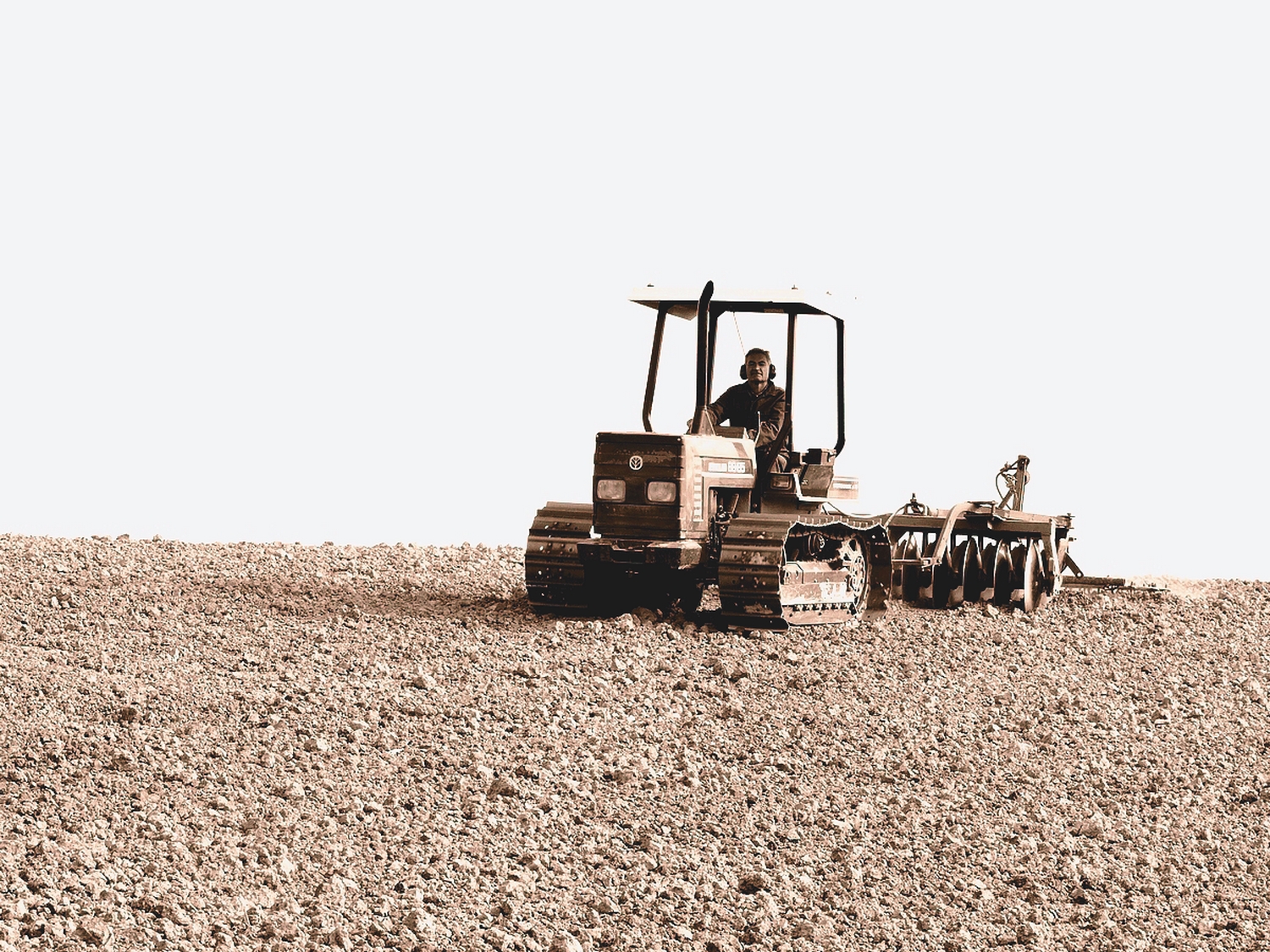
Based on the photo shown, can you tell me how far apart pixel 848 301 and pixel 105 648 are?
20.7 feet

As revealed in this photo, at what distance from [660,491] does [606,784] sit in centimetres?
386

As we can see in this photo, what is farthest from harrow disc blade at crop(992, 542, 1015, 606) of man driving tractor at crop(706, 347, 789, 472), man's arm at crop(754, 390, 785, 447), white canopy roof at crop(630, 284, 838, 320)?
white canopy roof at crop(630, 284, 838, 320)

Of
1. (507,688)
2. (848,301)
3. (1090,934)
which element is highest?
(848,301)

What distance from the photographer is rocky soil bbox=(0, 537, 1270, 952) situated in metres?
6.38

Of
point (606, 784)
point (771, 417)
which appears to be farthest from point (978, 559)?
point (606, 784)

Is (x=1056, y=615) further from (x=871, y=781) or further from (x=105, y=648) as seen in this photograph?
(x=105, y=648)

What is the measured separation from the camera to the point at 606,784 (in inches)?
306

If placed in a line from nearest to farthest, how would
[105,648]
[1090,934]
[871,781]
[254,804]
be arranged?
[1090,934] < [254,804] < [871,781] < [105,648]

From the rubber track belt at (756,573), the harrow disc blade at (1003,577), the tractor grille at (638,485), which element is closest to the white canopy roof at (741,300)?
the tractor grille at (638,485)

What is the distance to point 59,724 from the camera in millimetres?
8422

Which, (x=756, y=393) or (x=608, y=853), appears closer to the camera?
(x=608, y=853)

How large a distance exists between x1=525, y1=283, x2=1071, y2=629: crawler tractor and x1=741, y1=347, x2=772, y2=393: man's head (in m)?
0.20

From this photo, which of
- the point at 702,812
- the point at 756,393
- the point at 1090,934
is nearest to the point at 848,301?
the point at 756,393

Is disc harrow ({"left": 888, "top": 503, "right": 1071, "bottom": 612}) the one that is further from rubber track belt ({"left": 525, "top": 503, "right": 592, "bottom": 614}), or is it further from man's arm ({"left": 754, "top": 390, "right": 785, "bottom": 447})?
rubber track belt ({"left": 525, "top": 503, "right": 592, "bottom": 614})
